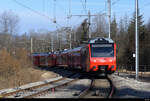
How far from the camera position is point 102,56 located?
69.0 ft

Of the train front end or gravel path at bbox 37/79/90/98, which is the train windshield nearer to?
the train front end

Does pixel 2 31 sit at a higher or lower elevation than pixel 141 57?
higher

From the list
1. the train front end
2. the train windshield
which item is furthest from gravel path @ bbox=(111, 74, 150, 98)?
the train windshield

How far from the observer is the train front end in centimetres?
2092

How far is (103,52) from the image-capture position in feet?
69.2

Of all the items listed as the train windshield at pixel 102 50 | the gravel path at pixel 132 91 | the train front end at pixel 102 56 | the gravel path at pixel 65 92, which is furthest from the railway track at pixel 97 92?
the train windshield at pixel 102 50

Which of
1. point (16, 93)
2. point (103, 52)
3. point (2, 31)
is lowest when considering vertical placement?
point (16, 93)

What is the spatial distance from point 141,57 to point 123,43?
1134 centimetres

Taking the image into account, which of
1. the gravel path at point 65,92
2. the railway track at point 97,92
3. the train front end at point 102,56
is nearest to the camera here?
the railway track at point 97,92

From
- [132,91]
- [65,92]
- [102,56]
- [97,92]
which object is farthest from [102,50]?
[97,92]

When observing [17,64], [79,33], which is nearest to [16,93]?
[17,64]

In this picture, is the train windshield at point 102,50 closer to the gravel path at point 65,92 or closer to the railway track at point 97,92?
the railway track at point 97,92

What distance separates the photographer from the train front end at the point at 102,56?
2092 cm

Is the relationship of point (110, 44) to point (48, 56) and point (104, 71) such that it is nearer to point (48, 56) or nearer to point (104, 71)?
point (104, 71)
